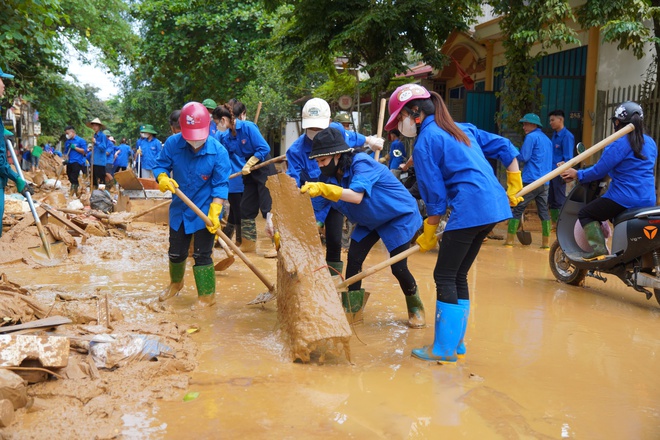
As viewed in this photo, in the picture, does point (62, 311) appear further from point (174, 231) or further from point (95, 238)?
point (95, 238)

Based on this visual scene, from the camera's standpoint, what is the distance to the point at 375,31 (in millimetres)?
12047

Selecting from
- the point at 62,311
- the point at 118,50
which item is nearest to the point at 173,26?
the point at 118,50

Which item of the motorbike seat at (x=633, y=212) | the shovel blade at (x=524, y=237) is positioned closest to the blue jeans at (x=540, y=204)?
the shovel blade at (x=524, y=237)

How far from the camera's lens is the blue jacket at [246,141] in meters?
7.90

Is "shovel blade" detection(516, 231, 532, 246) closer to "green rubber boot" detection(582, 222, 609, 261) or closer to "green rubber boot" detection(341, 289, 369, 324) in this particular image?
"green rubber boot" detection(582, 222, 609, 261)

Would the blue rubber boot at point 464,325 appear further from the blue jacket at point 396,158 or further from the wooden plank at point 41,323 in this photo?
the blue jacket at point 396,158

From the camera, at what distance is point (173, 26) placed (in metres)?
18.1

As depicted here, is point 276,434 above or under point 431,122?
under

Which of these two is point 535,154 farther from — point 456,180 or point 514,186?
point 456,180

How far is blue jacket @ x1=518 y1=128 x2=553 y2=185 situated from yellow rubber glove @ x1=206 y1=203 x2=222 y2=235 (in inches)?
198

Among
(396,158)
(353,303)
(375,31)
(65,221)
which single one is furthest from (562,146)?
(65,221)

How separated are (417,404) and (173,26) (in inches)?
664

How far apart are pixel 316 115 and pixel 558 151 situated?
5252 mm

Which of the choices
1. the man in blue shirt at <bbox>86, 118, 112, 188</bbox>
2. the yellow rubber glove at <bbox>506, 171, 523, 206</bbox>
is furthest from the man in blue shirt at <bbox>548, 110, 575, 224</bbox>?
the man in blue shirt at <bbox>86, 118, 112, 188</bbox>
